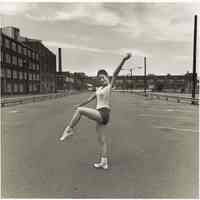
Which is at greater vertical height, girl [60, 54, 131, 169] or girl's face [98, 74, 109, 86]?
girl's face [98, 74, 109, 86]

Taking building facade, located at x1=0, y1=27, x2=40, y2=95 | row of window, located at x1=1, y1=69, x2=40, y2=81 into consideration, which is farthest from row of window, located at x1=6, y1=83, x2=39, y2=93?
row of window, located at x1=1, y1=69, x2=40, y2=81

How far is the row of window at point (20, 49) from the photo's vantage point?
160 ft

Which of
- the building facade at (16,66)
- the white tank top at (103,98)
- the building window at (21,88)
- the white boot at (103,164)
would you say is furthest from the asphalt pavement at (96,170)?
the building window at (21,88)

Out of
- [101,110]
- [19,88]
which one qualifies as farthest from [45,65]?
[101,110]

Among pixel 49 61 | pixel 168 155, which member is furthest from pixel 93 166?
pixel 49 61

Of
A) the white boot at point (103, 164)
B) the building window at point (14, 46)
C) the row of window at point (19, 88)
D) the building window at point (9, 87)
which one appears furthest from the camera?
the building window at point (14, 46)

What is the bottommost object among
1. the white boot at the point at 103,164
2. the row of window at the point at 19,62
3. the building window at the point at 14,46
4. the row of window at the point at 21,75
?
the white boot at the point at 103,164

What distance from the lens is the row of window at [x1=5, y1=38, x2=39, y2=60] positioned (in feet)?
160

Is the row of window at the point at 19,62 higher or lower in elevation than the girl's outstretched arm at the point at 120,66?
higher

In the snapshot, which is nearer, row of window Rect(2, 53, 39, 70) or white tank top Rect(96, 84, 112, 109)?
Answer: white tank top Rect(96, 84, 112, 109)

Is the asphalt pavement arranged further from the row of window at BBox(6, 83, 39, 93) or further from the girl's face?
the row of window at BBox(6, 83, 39, 93)

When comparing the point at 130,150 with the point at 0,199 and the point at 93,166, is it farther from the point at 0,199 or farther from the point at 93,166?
the point at 0,199

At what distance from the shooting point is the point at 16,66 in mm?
53406

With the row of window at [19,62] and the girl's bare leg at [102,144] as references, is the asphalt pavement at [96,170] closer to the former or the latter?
the girl's bare leg at [102,144]
